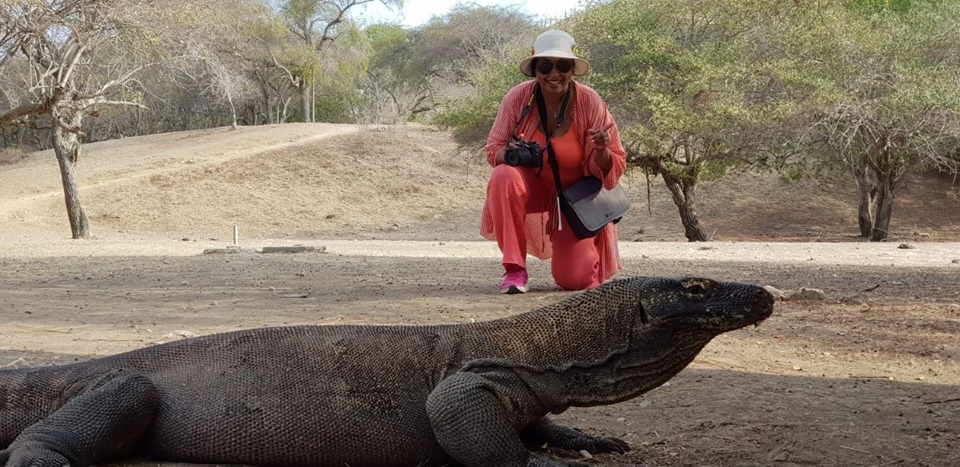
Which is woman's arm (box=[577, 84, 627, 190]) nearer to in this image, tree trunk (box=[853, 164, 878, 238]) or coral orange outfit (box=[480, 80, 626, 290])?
coral orange outfit (box=[480, 80, 626, 290])

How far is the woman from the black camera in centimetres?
4

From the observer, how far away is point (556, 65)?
21.2 feet

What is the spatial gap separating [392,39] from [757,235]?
31.9 m

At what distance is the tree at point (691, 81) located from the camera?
1920 centimetres

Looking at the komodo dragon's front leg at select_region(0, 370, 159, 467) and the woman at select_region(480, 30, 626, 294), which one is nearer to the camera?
the komodo dragon's front leg at select_region(0, 370, 159, 467)

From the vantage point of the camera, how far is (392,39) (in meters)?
52.0

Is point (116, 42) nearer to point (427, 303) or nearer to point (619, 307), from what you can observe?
point (427, 303)

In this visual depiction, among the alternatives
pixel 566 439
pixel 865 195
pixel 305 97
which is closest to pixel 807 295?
pixel 566 439

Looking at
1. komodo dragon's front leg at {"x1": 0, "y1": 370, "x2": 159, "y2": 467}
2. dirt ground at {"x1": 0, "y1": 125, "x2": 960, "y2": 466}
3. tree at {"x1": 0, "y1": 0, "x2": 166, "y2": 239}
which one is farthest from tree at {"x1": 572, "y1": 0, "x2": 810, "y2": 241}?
komodo dragon's front leg at {"x1": 0, "y1": 370, "x2": 159, "y2": 467}

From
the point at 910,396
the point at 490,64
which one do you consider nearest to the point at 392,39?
the point at 490,64

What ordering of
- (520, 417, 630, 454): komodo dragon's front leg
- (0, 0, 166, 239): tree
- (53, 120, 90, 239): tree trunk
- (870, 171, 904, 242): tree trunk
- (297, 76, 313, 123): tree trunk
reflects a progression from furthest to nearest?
(297, 76, 313, 123): tree trunk, (870, 171, 904, 242): tree trunk, (53, 120, 90, 239): tree trunk, (0, 0, 166, 239): tree, (520, 417, 630, 454): komodo dragon's front leg

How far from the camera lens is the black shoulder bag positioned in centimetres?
661

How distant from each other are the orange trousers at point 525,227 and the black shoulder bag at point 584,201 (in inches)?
5.1

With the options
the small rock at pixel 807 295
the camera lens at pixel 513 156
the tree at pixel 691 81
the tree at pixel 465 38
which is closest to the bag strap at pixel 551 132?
the camera lens at pixel 513 156
